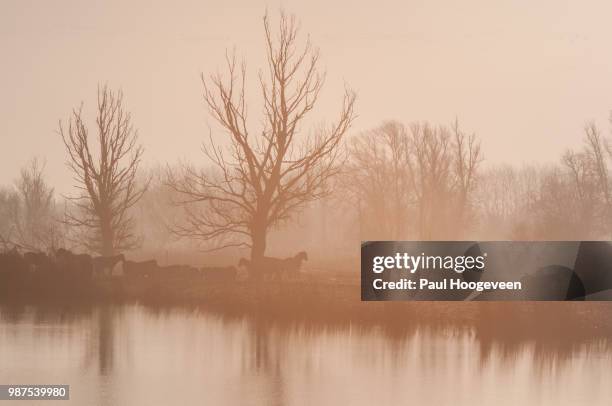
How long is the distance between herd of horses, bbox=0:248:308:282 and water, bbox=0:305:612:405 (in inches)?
124

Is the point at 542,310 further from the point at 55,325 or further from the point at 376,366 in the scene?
the point at 55,325

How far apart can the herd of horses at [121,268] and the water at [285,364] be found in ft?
10.4

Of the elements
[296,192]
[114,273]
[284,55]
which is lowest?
[114,273]

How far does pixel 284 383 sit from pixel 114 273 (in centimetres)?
1287

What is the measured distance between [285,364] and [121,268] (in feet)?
38.0

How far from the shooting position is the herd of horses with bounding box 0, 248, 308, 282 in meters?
27.0

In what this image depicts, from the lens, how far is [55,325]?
23375 mm

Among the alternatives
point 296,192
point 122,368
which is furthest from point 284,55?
point 122,368

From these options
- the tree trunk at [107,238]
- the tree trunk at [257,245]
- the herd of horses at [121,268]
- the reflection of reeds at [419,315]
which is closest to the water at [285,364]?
the reflection of reeds at [419,315]

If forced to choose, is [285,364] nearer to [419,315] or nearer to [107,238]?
[419,315]

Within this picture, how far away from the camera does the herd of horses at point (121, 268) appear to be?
88.7 ft

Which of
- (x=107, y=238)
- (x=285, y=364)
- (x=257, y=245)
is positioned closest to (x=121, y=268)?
(x=107, y=238)

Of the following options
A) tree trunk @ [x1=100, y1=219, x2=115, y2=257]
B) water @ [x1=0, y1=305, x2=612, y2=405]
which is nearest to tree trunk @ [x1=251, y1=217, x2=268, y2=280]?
water @ [x1=0, y1=305, x2=612, y2=405]

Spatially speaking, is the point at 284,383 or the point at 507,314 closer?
the point at 284,383
